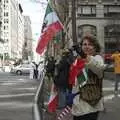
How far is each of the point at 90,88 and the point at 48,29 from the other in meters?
9.18

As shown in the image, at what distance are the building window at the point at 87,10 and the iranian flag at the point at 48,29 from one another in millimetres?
60152

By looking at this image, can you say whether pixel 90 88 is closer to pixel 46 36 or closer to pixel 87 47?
pixel 87 47

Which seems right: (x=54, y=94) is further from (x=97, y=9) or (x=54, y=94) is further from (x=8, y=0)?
(x=8, y=0)

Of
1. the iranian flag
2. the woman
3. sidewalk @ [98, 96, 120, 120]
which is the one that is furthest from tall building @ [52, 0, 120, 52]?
the woman

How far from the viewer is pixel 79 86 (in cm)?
647

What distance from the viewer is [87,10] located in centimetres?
7712

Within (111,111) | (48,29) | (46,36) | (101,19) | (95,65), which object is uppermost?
(101,19)

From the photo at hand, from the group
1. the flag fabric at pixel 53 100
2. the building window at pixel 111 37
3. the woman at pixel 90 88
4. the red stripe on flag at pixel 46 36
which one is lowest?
the flag fabric at pixel 53 100

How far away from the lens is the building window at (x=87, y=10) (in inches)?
3009

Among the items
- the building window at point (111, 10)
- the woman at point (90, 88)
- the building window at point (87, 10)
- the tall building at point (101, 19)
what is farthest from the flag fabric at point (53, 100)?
the building window at point (111, 10)

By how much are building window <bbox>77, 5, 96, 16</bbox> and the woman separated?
70193 mm

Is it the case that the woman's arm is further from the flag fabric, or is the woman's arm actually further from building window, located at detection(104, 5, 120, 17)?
building window, located at detection(104, 5, 120, 17)

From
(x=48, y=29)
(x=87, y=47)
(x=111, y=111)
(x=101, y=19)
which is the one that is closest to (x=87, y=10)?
(x=101, y=19)

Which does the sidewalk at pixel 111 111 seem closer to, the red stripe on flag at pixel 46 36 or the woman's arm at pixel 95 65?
the red stripe on flag at pixel 46 36
